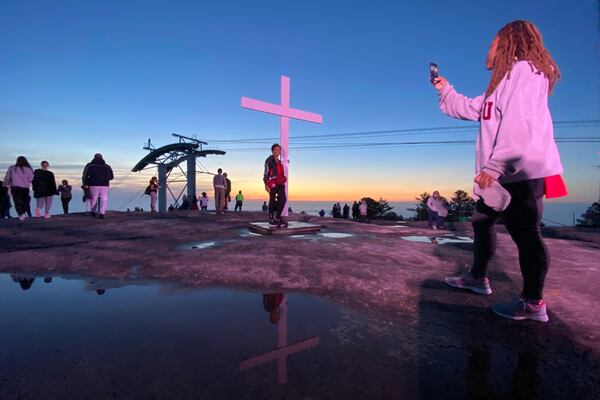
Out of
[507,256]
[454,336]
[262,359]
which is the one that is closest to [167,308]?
[262,359]

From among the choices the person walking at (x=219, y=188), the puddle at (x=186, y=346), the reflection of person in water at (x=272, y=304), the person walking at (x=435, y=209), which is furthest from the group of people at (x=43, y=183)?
the person walking at (x=435, y=209)

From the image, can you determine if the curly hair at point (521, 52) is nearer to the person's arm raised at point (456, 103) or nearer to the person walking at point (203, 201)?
the person's arm raised at point (456, 103)

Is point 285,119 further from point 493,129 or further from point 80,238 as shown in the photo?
point 493,129

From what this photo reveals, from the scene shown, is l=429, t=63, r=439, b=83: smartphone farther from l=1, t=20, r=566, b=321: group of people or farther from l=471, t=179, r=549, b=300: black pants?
l=471, t=179, r=549, b=300: black pants

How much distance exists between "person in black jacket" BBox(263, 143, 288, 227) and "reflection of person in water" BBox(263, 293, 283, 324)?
3.99 m

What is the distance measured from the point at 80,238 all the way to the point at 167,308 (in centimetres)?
512

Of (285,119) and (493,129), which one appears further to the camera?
(285,119)

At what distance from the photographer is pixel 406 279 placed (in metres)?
3.27

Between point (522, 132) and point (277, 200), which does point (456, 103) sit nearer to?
point (522, 132)

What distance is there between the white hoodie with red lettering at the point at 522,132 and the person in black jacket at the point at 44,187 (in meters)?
12.6

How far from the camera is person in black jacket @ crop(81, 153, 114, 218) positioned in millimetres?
10203

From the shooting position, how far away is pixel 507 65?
7.84 ft

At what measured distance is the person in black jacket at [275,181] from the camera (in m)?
6.77

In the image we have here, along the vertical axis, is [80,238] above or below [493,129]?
below
